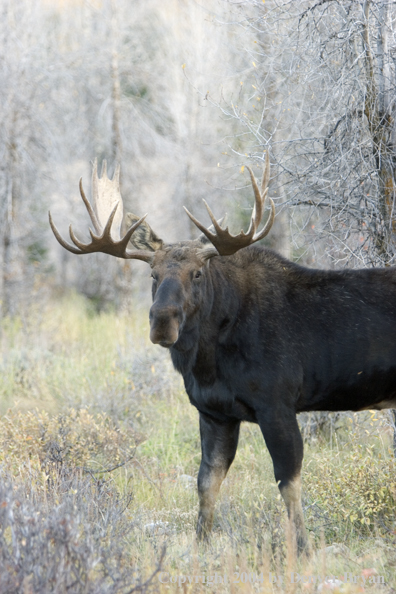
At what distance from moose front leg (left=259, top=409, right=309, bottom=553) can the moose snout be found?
0.85 m

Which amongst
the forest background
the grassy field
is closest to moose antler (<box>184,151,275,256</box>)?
the forest background

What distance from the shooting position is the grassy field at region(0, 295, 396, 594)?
3.19 m

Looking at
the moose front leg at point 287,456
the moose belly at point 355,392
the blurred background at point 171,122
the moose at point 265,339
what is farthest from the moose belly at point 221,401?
the blurred background at point 171,122

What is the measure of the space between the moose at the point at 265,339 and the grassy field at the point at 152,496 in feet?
1.42

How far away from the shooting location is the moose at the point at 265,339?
14.1ft

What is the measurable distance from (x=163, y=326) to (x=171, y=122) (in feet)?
45.9

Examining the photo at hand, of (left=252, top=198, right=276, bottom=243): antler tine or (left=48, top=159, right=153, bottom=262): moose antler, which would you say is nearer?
(left=252, top=198, right=276, bottom=243): antler tine

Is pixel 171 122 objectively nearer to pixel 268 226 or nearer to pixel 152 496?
pixel 152 496

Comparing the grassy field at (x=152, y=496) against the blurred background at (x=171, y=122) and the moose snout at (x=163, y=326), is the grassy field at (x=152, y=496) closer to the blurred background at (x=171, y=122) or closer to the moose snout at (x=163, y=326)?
the moose snout at (x=163, y=326)

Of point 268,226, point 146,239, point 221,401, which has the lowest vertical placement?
point 221,401

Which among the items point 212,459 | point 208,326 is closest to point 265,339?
point 208,326

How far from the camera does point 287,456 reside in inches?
169

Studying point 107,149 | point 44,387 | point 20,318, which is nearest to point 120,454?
point 44,387

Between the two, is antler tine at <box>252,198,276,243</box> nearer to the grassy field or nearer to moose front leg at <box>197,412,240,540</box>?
moose front leg at <box>197,412,240,540</box>
